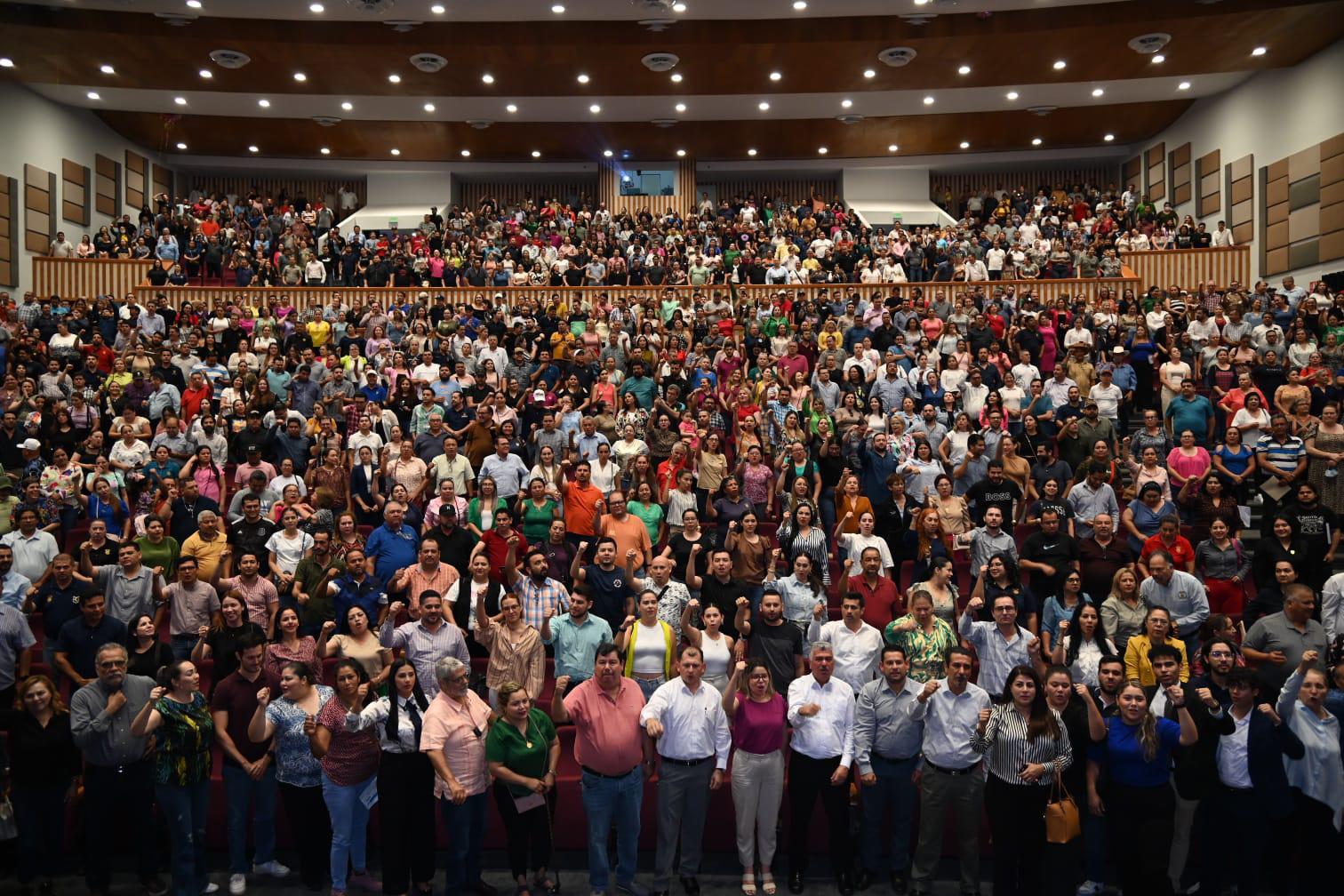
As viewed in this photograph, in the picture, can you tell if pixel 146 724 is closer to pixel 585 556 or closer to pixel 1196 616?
pixel 585 556

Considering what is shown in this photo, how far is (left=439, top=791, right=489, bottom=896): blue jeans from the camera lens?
19.2ft

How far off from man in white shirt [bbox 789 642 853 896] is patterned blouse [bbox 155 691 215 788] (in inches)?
131

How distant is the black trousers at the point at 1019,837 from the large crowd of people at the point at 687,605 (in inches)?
0.7

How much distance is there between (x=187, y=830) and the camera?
5.97 m

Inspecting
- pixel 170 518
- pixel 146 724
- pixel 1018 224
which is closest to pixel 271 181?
pixel 1018 224

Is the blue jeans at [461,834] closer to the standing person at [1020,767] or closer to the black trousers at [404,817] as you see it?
Result: the black trousers at [404,817]

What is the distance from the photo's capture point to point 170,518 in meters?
8.98

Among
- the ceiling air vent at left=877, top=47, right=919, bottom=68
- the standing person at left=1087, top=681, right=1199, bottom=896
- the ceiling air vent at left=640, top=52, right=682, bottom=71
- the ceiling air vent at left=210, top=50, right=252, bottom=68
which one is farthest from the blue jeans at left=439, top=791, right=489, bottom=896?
the ceiling air vent at left=210, top=50, right=252, bottom=68

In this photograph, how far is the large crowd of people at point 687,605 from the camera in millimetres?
5855

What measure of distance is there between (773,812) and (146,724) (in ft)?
11.4

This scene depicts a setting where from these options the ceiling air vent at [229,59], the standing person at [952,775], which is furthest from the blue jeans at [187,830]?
the ceiling air vent at [229,59]

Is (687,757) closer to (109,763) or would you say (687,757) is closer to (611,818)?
(611,818)

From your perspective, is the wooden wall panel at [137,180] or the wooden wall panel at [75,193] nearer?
the wooden wall panel at [75,193]

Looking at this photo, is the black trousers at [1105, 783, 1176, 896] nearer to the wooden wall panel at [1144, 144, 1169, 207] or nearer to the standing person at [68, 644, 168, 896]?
the standing person at [68, 644, 168, 896]
